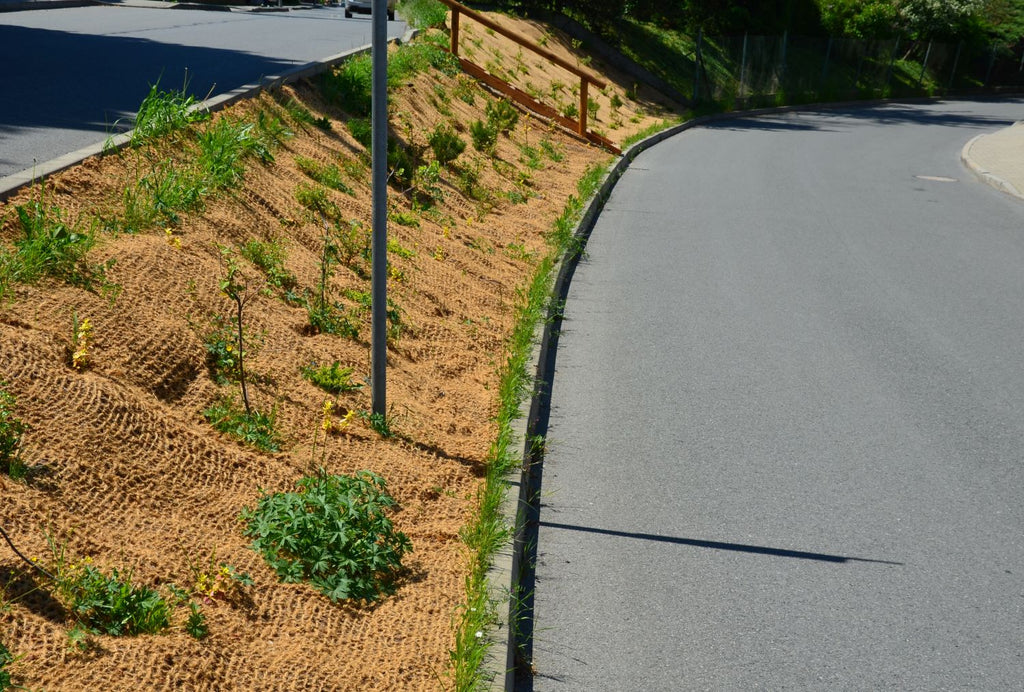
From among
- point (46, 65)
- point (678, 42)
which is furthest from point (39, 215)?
point (678, 42)

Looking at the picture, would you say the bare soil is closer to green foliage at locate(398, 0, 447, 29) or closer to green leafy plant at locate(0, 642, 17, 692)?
green leafy plant at locate(0, 642, 17, 692)

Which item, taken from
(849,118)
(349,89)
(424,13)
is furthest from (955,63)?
(349,89)

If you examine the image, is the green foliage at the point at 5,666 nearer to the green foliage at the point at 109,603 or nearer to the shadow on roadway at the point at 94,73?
the green foliage at the point at 109,603

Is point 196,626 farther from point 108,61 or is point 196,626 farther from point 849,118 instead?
point 849,118

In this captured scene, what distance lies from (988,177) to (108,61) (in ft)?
48.4

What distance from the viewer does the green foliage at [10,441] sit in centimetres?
384

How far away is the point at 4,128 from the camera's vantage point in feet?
26.4

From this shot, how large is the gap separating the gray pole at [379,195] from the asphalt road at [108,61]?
8.71 feet

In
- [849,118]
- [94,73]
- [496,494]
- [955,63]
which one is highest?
[94,73]

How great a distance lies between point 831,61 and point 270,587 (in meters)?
38.1

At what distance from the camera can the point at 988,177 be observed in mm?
18250

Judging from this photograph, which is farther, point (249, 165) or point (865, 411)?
point (249, 165)

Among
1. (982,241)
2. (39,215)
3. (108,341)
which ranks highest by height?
(39,215)

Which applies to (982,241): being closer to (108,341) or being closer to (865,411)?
(865,411)
